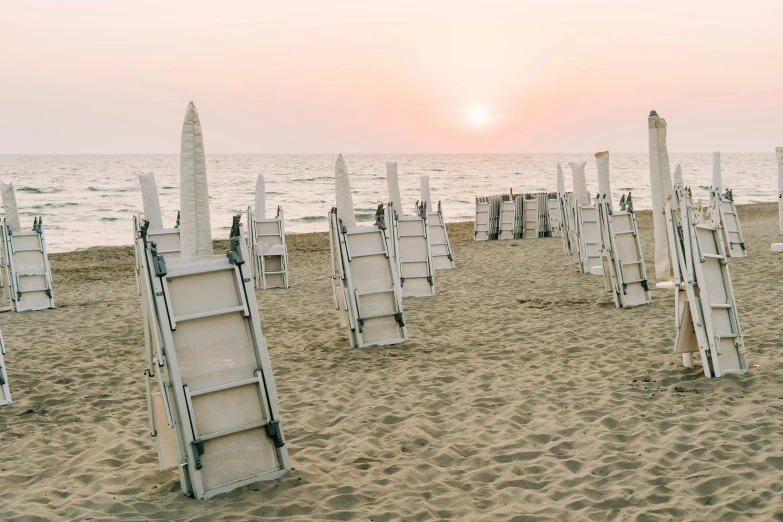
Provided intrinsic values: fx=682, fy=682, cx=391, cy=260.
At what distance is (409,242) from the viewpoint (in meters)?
12.0

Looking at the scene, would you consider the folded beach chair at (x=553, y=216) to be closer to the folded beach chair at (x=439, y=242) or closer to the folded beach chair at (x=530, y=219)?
the folded beach chair at (x=530, y=219)

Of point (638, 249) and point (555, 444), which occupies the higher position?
point (638, 249)

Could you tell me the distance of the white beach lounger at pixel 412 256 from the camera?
11758mm

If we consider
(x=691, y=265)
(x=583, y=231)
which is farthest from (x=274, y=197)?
(x=691, y=265)

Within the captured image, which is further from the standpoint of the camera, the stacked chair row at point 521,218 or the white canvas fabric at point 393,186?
the stacked chair row at point 521,218

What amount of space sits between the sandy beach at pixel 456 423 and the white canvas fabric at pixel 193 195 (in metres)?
1.54

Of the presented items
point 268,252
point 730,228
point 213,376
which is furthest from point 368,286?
point 730,228

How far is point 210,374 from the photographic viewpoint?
13.7 feet

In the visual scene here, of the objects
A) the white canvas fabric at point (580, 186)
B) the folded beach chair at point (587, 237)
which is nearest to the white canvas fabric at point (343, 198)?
the folded beach chair at point (587, 237)

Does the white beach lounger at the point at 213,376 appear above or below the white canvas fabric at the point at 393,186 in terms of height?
below

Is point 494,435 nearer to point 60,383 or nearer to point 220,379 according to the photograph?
point 220,379

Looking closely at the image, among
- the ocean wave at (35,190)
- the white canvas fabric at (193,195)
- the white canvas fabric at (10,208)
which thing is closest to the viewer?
the white canvas fabric at (193,195)

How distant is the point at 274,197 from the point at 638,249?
136 ft

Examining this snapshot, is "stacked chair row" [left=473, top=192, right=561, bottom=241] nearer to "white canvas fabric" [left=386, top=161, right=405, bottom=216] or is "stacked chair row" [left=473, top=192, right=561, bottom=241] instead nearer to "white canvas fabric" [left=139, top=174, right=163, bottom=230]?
"white canvas fabric" [left=386, top=161, right=405, bottom=216]
